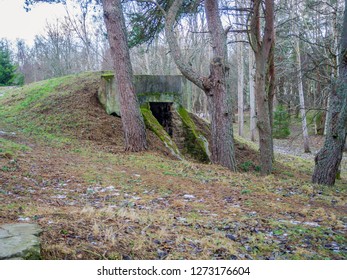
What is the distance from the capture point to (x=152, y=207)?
17.3 feet

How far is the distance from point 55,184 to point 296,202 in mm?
4417

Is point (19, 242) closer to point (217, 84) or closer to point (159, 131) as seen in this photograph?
point (217, 84)

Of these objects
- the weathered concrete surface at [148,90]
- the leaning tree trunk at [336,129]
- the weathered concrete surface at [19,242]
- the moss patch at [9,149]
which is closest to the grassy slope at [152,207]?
the moss patch at [9,149]

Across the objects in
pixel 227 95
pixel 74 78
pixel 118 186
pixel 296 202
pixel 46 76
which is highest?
pixel 46 76

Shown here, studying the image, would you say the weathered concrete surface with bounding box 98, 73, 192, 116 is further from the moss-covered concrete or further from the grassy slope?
the grassy slope

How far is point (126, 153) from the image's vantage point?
33.2 feet

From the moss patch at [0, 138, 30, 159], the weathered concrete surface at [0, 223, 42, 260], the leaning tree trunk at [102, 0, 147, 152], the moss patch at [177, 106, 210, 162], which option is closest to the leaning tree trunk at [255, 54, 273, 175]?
the moss patch at [177, 106, 210, 162]

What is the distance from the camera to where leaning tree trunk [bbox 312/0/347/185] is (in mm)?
8492

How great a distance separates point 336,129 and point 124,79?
6003mm

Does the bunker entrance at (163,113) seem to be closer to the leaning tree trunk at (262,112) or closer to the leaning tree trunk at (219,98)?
the leaning tree trunk at (262,112)

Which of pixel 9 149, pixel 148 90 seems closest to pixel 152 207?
pixel 9 149
